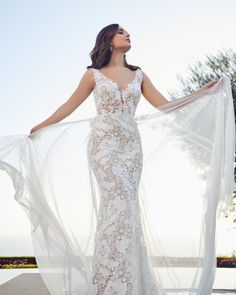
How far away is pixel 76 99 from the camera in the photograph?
4176 mm

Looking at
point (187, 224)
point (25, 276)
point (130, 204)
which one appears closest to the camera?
point (130, 204)

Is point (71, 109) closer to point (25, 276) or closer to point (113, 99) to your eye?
point (113, 99)

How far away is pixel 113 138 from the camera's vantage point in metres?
3.92

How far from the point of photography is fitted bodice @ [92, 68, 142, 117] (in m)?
3.99

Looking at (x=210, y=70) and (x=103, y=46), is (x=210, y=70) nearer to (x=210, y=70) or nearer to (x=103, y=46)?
(x=210, y=70)

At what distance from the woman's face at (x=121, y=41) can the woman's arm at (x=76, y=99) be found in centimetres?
27

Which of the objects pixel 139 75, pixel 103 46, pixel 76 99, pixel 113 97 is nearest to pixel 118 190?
pixel 113 97

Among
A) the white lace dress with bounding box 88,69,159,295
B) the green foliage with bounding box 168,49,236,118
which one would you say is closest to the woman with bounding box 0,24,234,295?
the white lace dress with bounding box 88,69,159,295

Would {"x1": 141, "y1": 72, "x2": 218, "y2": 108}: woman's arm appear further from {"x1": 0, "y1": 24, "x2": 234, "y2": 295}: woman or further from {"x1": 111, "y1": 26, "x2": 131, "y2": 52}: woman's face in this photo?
{"x1": 111, "y1": 26, "x2": 131, "y2": 52}: woman's face

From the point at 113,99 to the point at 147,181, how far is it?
66 cm

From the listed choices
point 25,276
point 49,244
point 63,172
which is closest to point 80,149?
point 63,172

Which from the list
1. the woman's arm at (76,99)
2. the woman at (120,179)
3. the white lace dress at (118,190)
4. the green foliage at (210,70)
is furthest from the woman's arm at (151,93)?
the green foliage at (210,70)

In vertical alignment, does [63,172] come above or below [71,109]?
below

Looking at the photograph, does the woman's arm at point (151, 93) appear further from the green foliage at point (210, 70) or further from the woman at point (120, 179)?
the green foliage at point (210, 70)
